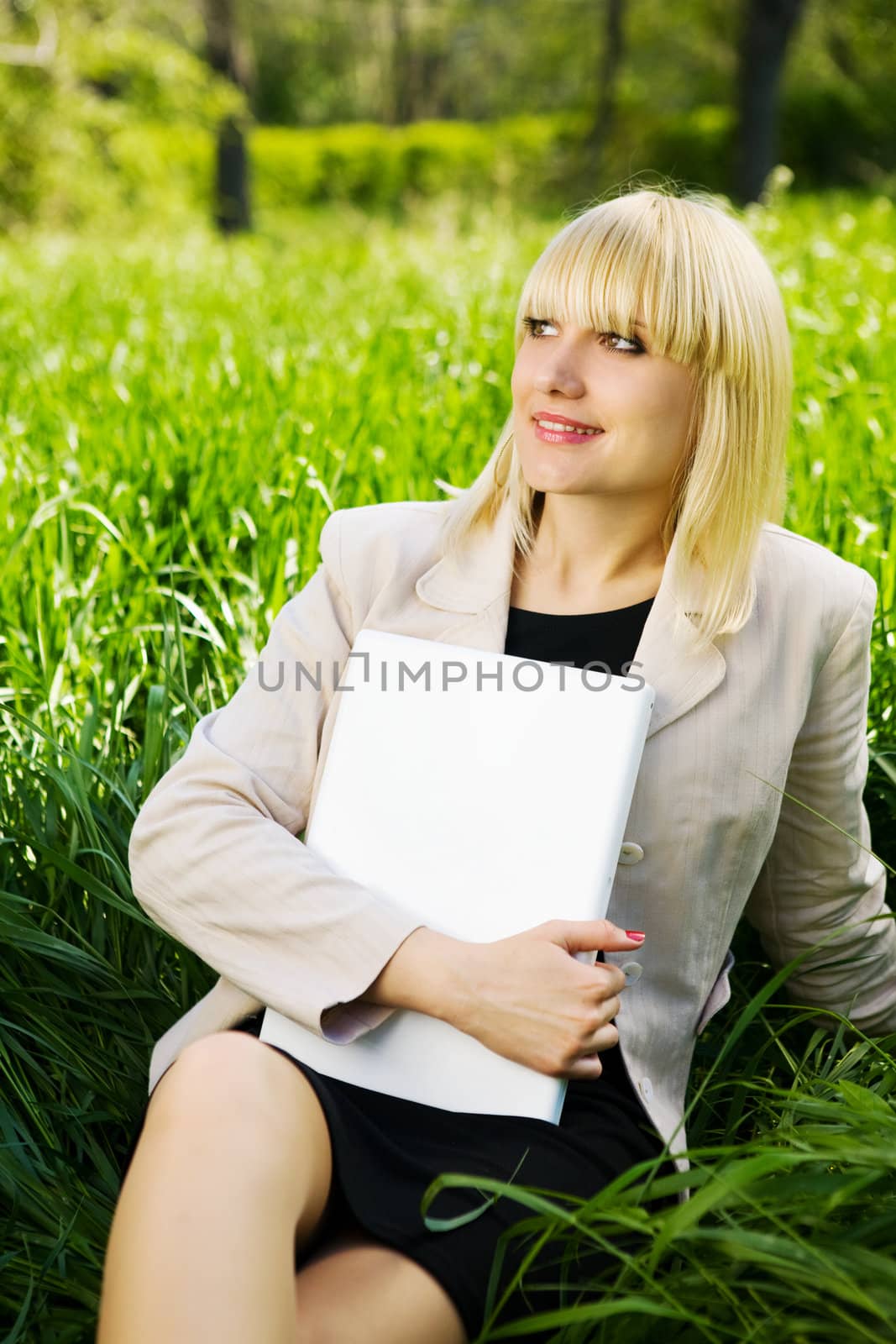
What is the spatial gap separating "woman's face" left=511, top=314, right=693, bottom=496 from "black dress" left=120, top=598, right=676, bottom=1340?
0.96ft

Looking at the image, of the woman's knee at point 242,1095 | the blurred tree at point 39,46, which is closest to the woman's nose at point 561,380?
the woman's knee at point 242,1095

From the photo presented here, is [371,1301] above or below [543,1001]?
below

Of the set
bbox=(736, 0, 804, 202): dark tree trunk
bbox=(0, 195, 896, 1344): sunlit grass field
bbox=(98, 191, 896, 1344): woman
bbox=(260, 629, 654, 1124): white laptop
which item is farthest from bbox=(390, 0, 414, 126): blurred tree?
bbox=(260, 629, 654, 1124): white laptop

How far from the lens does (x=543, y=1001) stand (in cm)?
145

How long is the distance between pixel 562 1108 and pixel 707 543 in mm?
717

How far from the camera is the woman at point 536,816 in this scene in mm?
1386

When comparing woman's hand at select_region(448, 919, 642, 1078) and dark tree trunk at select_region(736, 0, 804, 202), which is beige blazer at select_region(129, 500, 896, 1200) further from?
dark tree trunk at select_region(736, 0, 804, 202)

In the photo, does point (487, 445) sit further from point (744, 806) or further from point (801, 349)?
point (744, 806)

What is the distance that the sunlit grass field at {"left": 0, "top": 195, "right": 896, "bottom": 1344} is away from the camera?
136 cm

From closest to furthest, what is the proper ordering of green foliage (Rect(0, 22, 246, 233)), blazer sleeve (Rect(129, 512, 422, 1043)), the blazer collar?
1. blazer sleeve (Rect(129, 512, 422, 1043))
2. the blazer collar
3. green foliage (Rect(0, 22, 246, 233))

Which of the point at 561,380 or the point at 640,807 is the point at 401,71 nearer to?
the point at 561,380

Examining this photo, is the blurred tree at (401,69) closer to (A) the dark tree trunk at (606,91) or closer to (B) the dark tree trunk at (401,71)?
(B) the dark tree trunk at (401,71)

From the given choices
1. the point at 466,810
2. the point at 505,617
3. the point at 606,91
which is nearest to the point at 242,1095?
the point at 466,810

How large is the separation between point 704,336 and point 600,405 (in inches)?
6.0
